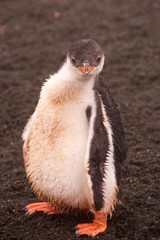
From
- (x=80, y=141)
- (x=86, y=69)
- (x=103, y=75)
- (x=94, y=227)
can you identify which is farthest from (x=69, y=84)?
(x=103, y=75)

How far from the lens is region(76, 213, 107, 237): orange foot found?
11.4ft

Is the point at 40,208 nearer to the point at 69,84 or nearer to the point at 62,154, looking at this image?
the point at 62,154

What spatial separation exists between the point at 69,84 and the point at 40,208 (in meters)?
0.87

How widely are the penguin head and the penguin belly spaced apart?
0.20m

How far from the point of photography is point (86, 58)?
3.38 m

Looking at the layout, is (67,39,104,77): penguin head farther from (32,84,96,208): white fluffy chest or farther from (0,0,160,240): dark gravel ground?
(0,0,160,240): dark gravel ground

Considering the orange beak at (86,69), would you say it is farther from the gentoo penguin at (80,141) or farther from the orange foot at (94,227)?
the orange foot at (94,227)

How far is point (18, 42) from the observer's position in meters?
6.80

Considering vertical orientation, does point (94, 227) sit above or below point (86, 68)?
below

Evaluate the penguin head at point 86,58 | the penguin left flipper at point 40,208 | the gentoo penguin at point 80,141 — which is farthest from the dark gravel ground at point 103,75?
the penguin head at point 86,58

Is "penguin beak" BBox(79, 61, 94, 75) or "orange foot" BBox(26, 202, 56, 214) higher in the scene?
"penguin beak" BBox(79, 61, 94, 75)

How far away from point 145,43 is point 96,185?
12.0ft

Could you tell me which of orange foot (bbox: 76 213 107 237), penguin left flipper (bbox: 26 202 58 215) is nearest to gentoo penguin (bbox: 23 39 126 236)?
orange foot (bbox: 76 213 107 237)

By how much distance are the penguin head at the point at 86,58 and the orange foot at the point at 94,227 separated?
2.77 feet
